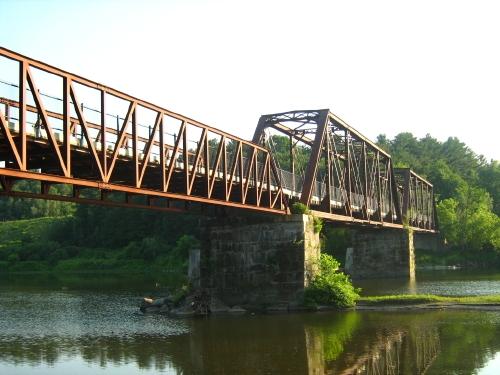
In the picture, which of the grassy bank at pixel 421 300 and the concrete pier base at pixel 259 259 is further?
the concrete pier base at pixel 259 259

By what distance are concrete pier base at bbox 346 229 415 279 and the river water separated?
153 feet

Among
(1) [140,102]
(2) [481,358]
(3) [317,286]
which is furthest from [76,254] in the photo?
(2) [481,358]

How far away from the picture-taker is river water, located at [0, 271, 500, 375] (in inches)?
973

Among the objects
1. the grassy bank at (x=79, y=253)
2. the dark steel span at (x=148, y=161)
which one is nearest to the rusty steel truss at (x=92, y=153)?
the dark steel span at (x=148, y=161)

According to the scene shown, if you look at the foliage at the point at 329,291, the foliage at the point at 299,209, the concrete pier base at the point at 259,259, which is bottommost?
the foliage at the point at 329,291

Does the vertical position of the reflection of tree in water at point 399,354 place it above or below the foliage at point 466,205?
below

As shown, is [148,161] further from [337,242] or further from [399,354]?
[337,242]

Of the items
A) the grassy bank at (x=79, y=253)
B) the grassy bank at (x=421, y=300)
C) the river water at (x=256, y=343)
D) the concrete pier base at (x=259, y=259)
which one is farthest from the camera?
the grassy bank at (x=79, y=253)

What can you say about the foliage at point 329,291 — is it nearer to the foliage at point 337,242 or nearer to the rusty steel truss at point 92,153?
the rusty steel truss at point 92,153

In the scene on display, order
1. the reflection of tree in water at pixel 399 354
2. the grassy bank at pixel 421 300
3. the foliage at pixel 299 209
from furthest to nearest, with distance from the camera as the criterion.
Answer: the foliage at pixel 299 209 < the grassy bank at pixel 421 300 < the reflection of tree in water at pixel 399 354

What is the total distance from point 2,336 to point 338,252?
Result: 7437cm

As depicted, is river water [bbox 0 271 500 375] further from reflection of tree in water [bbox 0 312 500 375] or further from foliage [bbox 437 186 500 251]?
foliage [bbox 437 186 500 251]

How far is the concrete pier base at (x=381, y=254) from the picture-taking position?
282 ft

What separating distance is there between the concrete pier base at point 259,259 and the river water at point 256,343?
313cm
